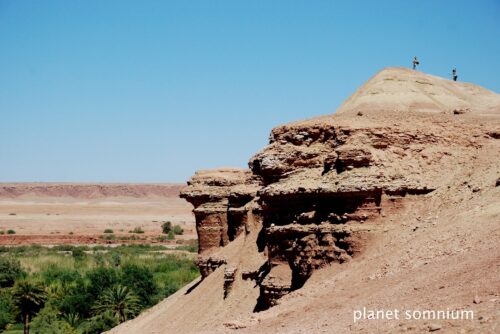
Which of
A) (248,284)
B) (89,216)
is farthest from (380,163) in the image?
(89,216)

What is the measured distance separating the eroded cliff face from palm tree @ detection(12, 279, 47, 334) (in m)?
22.0

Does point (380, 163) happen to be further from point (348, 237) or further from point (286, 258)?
point (286, 258)

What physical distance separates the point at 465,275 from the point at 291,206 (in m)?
5.49

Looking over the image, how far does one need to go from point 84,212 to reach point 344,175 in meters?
121

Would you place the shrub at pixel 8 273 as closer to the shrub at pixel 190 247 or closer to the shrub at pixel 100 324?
the shrub at pixel 100 324

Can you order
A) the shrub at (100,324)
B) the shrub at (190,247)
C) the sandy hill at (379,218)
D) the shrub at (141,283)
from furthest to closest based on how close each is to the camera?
the shrub at (190,247)
the shrub at (141,283)
the shrub at (100,324)
the sandy hill at (379,218)

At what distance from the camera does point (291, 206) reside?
14.8 m

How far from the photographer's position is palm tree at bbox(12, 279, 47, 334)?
3512cm

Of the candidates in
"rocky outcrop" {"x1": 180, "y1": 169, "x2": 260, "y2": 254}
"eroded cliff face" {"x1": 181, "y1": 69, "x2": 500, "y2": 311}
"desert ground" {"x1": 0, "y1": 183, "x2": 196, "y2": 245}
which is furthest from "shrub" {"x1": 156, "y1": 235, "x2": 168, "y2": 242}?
"eroded cliff face" {"x1": 181, "y1": 69, "x2": 500, "y2": 311}

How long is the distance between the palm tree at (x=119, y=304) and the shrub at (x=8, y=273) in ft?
52.9

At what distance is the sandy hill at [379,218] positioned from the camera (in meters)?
10.2

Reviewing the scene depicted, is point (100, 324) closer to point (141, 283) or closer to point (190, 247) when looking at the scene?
point (141, 283)

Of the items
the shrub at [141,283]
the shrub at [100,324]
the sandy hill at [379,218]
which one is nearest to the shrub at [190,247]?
the shrub at [141,283]

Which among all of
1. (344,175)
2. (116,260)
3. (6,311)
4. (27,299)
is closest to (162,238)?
(116,260)
